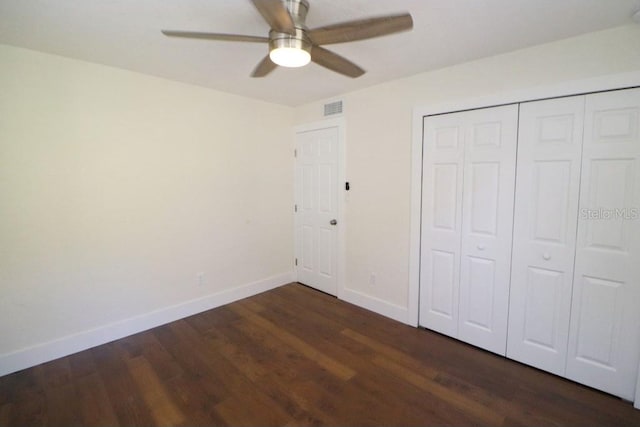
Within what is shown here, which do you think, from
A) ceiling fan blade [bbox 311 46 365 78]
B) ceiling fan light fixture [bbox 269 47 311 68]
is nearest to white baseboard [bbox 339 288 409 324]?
ceiling fan blade [bbox 311 46 365 78]

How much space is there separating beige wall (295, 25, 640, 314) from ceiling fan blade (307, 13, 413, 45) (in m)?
1.30

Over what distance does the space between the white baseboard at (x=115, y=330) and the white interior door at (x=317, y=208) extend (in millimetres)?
730

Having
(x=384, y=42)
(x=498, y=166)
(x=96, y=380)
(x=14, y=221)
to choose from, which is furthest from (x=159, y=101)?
(x=498, y=166)

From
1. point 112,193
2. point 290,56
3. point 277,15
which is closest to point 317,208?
point 112,193

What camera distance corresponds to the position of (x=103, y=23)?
6.05 ft

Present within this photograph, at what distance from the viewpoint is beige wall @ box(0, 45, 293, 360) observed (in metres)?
2.21

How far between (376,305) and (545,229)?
1.71m

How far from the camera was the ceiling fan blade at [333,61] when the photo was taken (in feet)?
5.69

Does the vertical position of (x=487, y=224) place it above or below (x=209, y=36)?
below

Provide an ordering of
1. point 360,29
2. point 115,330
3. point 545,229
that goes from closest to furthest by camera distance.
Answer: point 360,29
point 545,229
point 115,330

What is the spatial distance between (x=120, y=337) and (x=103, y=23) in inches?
99.3

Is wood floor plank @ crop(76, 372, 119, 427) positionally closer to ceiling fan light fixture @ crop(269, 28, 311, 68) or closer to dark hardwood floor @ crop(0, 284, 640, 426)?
dark hardwood floor @ crop(0, 284, 640, 426)

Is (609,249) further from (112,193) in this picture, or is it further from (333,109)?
(112,193)

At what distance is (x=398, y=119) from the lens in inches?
113
